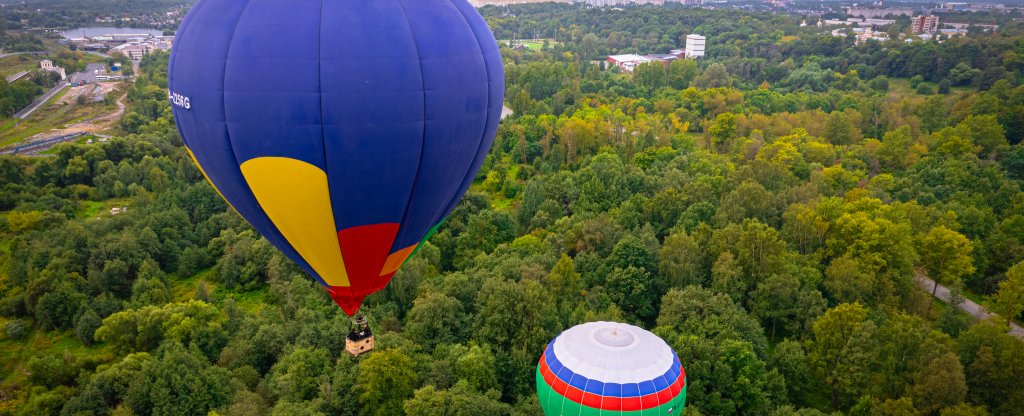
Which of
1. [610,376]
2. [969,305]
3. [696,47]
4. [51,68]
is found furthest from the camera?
[696,47]

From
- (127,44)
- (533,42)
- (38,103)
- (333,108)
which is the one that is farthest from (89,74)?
(333,108)

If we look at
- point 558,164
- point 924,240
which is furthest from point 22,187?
point 924,240

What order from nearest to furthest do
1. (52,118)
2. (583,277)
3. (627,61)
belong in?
(583,277) → (52,118) → (627,61)

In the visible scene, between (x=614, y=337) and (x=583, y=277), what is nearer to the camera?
(x=614, y=337)

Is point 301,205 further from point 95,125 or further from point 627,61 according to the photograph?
point 627,61

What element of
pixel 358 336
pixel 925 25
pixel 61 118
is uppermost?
pixel 358 336

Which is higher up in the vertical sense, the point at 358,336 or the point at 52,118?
the point at 358,336

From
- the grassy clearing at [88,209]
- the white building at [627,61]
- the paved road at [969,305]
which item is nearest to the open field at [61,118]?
the grassy clearing at [88,209]
